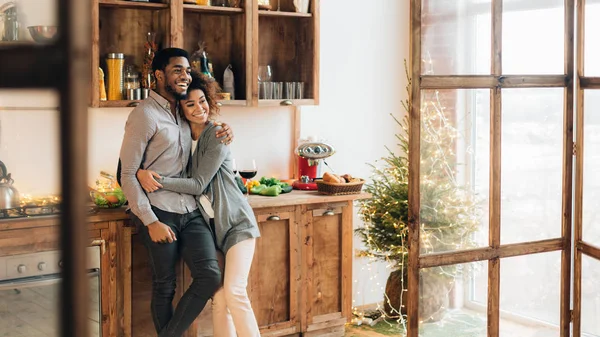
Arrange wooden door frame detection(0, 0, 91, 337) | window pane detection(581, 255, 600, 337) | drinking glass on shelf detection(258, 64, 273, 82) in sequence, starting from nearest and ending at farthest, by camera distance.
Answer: wooden door frame detection(0, 0, 91, 337)
window pane detection(581, 255, 600, 337)
drinking glass on shelf detection(258, 64, 273, 82)

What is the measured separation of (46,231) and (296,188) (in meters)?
4.08

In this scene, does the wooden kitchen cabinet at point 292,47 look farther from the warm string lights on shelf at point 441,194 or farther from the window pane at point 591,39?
the window pane at point 591,39

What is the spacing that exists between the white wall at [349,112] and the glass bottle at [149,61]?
32 centimetres

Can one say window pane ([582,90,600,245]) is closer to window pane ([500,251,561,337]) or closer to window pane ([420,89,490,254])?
window pane ([500,251,561,337])

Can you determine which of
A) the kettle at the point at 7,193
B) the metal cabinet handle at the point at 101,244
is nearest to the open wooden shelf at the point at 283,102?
the metal cabinet handle at the point at 101,244

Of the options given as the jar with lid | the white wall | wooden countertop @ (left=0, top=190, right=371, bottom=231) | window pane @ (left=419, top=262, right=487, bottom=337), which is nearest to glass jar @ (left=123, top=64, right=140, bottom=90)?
the jar with lid

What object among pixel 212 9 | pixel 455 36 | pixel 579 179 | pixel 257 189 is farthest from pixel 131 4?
pixel 579 179

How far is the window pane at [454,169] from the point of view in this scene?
3.07m

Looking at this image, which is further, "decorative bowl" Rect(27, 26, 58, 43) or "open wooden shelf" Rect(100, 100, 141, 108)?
"open wooden shelf" Rect(100, 100, 141, 108)

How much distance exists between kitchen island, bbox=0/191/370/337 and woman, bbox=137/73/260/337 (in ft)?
0.94

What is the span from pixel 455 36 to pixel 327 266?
191cm

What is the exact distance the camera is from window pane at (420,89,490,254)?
3066 millimetres

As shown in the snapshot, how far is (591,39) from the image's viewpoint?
125 inches

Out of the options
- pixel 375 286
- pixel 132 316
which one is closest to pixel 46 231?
pixel 132 316
